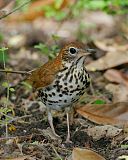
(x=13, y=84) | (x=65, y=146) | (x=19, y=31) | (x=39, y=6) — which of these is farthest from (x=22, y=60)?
(x=65, y=146)

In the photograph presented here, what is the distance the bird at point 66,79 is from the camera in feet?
18.6

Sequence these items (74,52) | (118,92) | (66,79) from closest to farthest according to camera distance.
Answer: (66,79) < (74,52) < (118,92)

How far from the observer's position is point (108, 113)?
6168 millimetres

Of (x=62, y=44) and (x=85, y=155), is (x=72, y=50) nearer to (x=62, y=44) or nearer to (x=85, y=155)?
(x=85, y=155)

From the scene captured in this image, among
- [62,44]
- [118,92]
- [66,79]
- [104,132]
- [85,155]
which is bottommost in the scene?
[85,155]

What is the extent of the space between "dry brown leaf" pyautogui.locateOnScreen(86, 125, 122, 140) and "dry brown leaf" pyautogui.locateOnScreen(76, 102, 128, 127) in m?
0.25

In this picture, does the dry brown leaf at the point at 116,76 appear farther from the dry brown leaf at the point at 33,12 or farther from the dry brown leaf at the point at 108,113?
the dry brown leaf at the point at 33,12

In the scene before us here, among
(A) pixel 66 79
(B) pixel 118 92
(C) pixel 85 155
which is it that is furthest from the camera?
(B) pixel 118 92

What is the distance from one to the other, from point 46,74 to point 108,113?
78 centimetres

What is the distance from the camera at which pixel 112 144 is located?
554cm

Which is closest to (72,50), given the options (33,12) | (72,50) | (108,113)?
(72,50)

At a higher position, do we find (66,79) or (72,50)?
(72,50)

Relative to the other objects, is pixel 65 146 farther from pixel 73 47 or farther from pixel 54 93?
pixel 73 47

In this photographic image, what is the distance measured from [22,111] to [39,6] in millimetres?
5084
